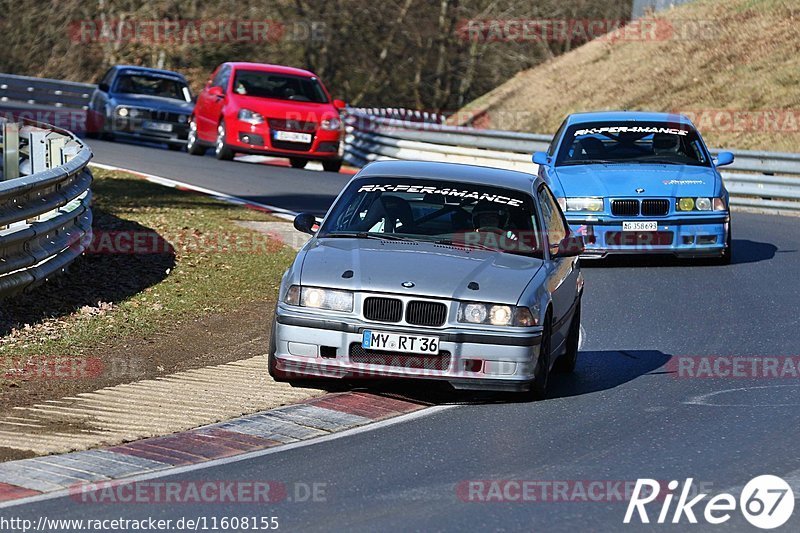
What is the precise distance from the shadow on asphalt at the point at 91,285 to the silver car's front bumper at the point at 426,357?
9.58 ft

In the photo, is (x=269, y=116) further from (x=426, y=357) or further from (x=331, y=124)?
(x=426, y=357)

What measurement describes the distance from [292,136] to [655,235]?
11.2m

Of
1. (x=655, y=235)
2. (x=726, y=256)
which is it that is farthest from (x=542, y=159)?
(x=726, y=256)

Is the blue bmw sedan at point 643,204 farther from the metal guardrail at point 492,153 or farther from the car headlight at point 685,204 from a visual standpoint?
the metal guardrail at point 492,153

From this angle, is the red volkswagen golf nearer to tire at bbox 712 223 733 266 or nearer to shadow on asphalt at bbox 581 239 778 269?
shadow on asphalt at bbox 581 239 778 269

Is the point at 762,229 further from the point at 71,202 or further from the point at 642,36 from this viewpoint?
the point at 642,36

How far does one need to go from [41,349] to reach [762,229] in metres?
12.3

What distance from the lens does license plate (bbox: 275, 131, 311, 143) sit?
25578 mm

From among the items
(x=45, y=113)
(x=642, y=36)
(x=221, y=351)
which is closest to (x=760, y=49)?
(x=642, y=36)

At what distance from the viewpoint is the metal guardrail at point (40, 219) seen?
11.3 metres

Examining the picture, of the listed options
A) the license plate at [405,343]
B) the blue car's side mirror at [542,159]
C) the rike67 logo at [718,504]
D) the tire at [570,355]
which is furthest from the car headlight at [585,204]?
the rike67 logo at [718,504]

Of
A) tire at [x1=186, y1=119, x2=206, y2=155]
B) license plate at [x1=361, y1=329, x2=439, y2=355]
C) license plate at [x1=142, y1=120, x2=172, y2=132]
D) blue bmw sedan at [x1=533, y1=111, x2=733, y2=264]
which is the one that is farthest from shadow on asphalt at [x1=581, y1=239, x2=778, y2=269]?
license plate at [x1=142, y1=120, x2=172, y2=132]

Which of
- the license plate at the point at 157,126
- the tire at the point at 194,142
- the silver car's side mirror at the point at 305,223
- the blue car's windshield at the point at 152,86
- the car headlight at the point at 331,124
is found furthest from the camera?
the blue car's windshield at the point at 152,86

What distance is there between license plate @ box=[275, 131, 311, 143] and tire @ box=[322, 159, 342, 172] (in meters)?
0.91
